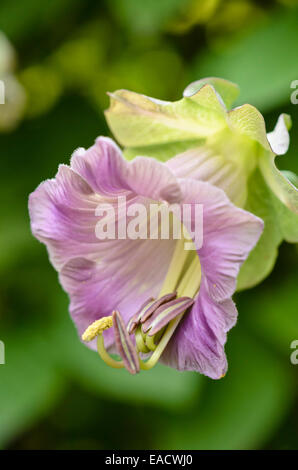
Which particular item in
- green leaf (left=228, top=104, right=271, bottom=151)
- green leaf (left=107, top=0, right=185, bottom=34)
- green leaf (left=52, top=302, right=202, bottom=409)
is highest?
green leaf (left=107, top=0, right=185, bottom=34)

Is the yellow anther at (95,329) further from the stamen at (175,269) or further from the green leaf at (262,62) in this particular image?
the green leaf at (262,62)

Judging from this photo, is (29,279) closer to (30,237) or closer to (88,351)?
(30,237)

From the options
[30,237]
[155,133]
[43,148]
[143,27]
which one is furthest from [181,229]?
[43,148]

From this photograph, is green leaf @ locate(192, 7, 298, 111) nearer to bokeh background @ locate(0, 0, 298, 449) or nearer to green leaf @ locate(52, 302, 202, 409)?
bokeh background @ locate(0, 0, 298, 449)

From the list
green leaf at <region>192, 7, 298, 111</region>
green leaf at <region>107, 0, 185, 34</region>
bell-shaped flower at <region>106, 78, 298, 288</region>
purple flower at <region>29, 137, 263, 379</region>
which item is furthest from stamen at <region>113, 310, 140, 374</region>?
green leaf at <region>107, 0, 185, 34</region>

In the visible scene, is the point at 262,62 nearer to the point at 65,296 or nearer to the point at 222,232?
the point at 222,232
